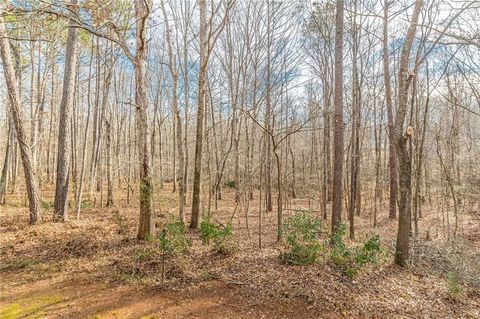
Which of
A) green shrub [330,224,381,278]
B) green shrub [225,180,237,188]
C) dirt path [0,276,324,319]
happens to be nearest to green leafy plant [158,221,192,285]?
dirt path [0,276,324,319]

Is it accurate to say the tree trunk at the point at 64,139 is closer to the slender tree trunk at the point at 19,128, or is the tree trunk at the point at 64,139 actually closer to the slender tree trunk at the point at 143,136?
the slender tree trunk at the point at 19,128

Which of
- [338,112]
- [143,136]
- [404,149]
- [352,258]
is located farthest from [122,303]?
[338,112]

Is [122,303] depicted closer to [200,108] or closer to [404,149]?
[200,108]

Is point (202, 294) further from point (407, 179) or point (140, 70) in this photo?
point (140, 70)

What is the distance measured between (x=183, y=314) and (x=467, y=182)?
38.0 ft

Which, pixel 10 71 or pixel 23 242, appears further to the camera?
pixel 10 71

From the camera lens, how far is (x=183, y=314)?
11.5 feet

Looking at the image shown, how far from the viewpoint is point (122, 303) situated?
3707 mm

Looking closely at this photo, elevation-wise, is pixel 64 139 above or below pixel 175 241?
above

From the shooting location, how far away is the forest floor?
3625 mm

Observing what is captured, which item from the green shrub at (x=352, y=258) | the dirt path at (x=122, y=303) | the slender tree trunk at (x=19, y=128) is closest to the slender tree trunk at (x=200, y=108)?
the dirt path at (x=122, y=303)

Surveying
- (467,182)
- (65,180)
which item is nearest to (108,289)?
(65,180)

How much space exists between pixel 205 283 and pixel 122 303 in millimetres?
1231

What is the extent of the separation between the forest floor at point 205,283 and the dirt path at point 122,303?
14 millimetres
